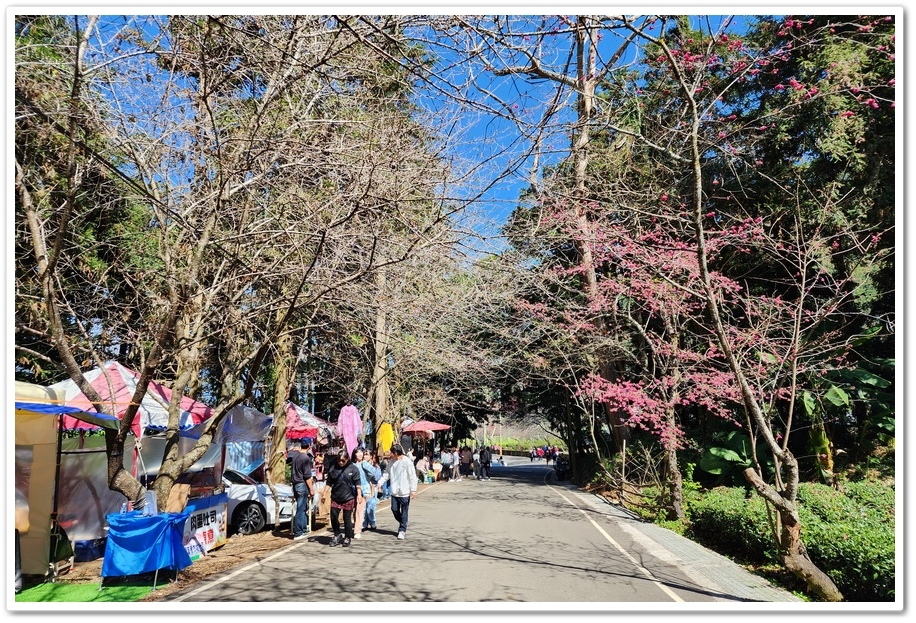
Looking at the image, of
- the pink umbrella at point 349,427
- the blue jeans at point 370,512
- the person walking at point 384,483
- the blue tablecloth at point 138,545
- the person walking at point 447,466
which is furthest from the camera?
the person walking at point 447,466

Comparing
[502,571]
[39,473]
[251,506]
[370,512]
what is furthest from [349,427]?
[502,571]

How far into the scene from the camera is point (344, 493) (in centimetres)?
1008

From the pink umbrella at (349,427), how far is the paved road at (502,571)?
3248 mm

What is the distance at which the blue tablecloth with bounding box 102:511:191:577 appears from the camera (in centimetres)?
696

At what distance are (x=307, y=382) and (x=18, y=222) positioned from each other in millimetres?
14964

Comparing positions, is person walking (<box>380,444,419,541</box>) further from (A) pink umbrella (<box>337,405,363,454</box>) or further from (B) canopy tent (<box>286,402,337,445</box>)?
(B) canopy tent (<box>286,402,337,445</box>)

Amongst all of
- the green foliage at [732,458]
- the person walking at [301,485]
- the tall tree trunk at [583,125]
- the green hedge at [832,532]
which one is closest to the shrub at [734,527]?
the green hedge at [832,532]

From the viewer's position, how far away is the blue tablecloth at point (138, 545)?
696 cm

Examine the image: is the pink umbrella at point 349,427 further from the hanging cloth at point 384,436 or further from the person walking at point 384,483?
the hanging cloth at point 384,436

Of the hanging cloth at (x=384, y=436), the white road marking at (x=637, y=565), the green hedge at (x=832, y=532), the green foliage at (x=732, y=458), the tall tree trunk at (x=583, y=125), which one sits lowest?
the white road marking at (x=637, y=565)

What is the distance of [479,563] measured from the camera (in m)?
8.55

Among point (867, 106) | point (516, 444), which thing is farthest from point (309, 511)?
point (516, 444)

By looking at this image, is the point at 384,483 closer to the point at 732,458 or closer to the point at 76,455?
the point at 76,455

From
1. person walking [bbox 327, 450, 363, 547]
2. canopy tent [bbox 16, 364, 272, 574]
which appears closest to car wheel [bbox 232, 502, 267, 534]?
canopy tent [bbox 16, 364, 272, 574]
